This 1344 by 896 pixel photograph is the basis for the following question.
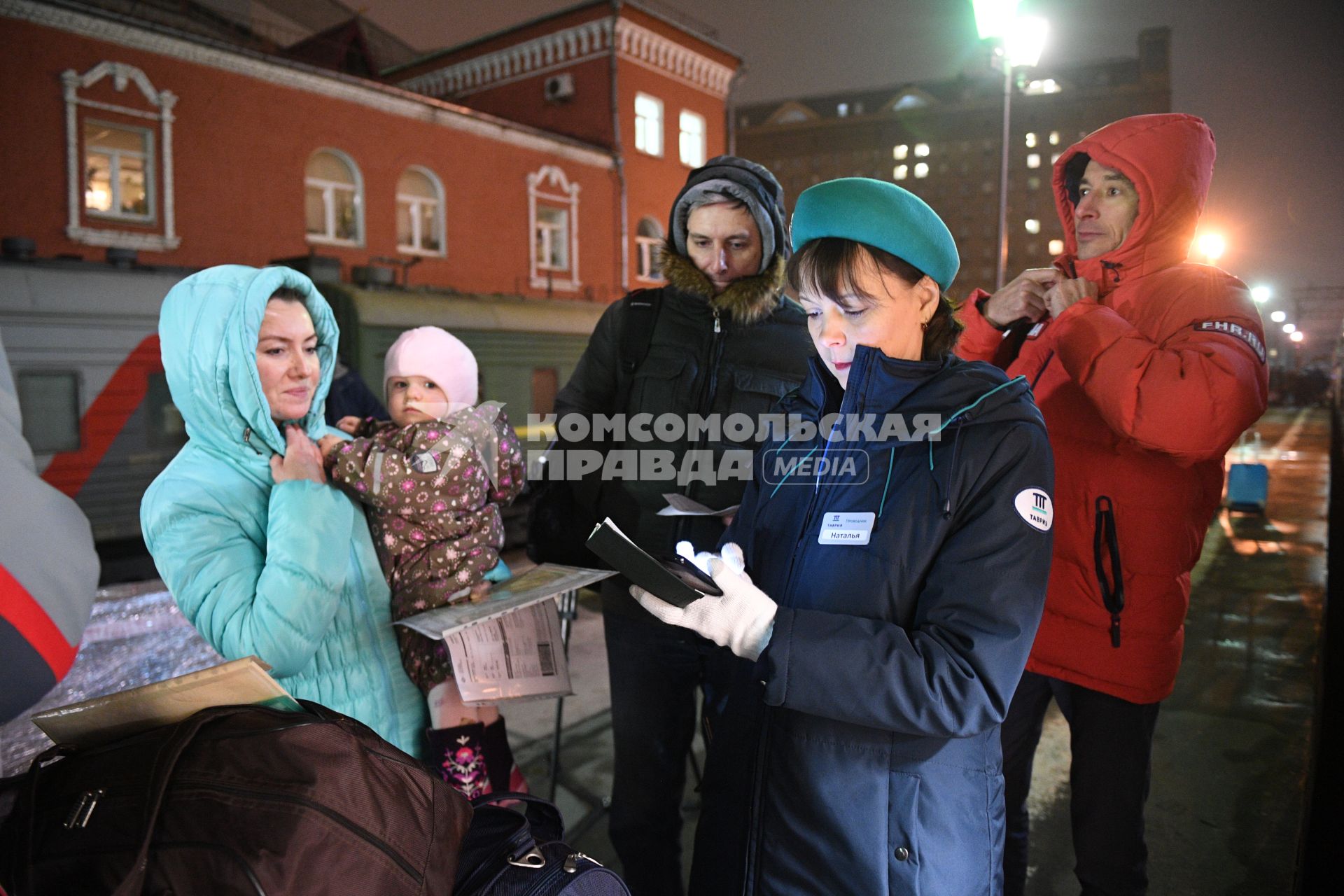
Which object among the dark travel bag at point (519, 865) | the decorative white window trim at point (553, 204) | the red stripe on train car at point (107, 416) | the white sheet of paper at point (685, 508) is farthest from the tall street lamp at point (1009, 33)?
the decorative white window trim at point (553, 204)

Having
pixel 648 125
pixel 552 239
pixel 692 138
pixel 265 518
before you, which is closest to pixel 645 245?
pixel 552 239

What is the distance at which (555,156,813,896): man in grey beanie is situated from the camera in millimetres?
2225

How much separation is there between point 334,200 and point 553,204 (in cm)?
544

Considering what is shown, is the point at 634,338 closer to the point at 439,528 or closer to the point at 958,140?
the point at 439,528

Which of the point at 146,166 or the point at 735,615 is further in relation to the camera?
the point at 146,166

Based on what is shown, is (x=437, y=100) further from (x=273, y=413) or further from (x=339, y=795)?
(x=339, y=795)

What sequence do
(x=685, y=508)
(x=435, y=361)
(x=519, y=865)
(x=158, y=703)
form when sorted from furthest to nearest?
(x=435, y=361) < (x=685, y=508) < (x=519, y=865) < (x=158, y=703)

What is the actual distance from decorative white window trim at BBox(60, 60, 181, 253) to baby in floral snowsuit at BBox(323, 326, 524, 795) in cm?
1321

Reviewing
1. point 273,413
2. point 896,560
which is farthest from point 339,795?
point 273,413

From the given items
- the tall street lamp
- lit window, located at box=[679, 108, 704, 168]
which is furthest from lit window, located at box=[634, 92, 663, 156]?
the tall street lamp

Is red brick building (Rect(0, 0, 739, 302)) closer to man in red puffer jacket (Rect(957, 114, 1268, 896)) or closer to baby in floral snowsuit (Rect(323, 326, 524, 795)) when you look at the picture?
baby in floral snowsuit (Rect(323, 326, 524, 795))

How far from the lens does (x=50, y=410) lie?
7.38 meters

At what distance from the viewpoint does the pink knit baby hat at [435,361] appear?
7.74 feet

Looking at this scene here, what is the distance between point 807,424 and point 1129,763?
1.20 meters
